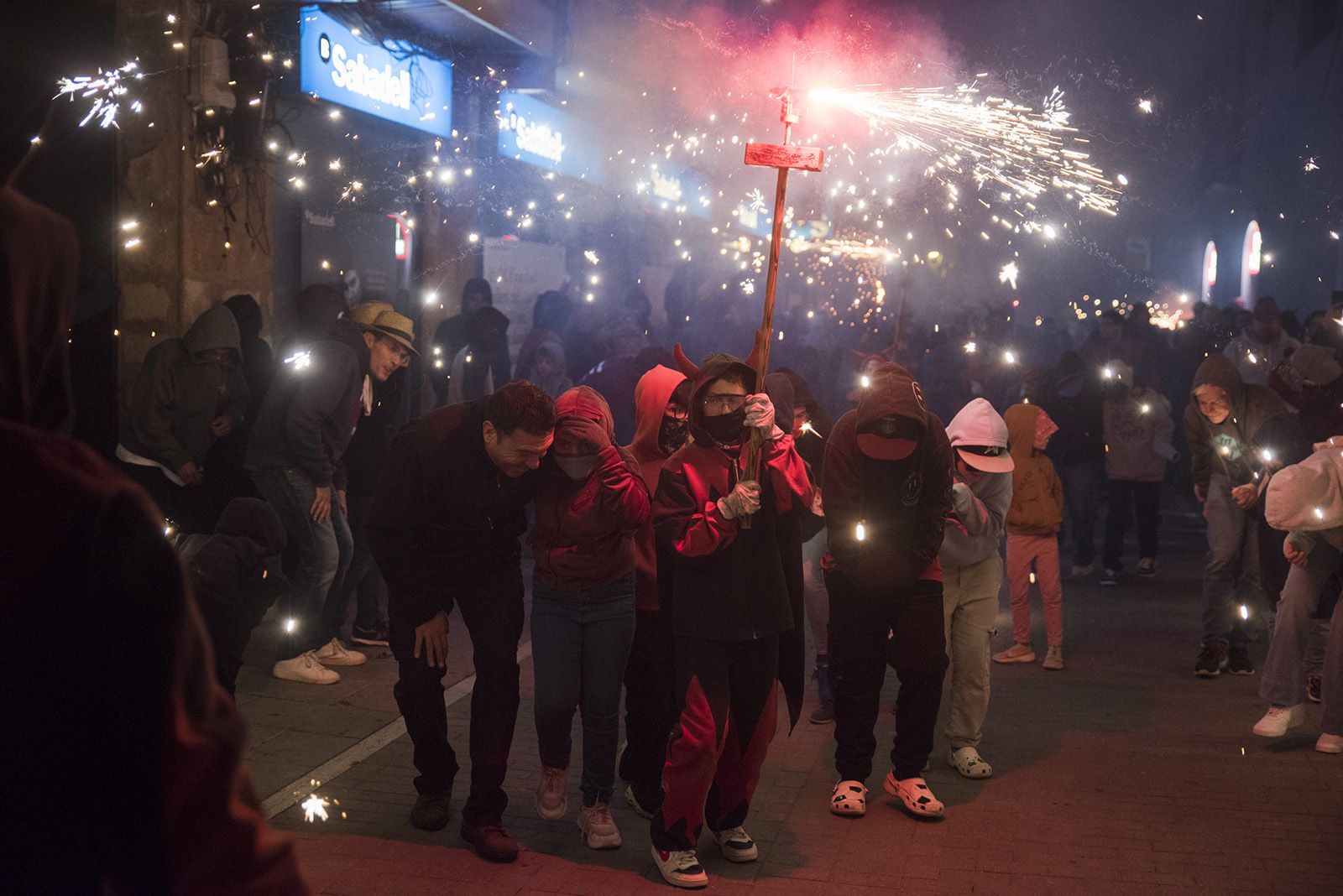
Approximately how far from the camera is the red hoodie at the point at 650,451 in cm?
570

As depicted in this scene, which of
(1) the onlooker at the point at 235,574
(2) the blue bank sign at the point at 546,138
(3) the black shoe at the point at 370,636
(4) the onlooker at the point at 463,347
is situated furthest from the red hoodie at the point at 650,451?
(2) the blue bank sign at the point at 546,138

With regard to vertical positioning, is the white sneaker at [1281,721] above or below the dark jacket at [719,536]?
below

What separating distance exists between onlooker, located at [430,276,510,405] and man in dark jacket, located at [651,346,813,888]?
6872 mm

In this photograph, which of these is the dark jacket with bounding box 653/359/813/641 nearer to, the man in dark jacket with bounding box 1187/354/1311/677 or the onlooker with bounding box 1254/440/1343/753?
the onlooker with bounding box 1254/440/1343/753

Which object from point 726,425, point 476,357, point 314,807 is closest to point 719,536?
point 726,425

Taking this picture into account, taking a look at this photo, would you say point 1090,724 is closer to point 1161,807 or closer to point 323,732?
point 1161,807

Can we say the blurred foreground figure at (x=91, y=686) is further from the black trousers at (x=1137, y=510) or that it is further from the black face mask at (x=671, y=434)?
the black trousers at (x=1137, y=510)

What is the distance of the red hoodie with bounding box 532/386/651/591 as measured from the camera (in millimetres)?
5344

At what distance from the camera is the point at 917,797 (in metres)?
5.86

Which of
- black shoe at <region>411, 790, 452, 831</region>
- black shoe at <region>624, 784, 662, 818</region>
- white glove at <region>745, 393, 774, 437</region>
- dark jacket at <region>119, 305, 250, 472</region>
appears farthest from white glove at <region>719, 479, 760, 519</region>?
dark jacket at <region>119, 305, 250, 472</region>

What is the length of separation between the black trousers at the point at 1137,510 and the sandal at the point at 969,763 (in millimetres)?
5921

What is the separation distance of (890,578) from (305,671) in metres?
3.67

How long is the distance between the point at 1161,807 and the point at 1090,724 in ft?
4.51

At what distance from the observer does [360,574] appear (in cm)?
830
